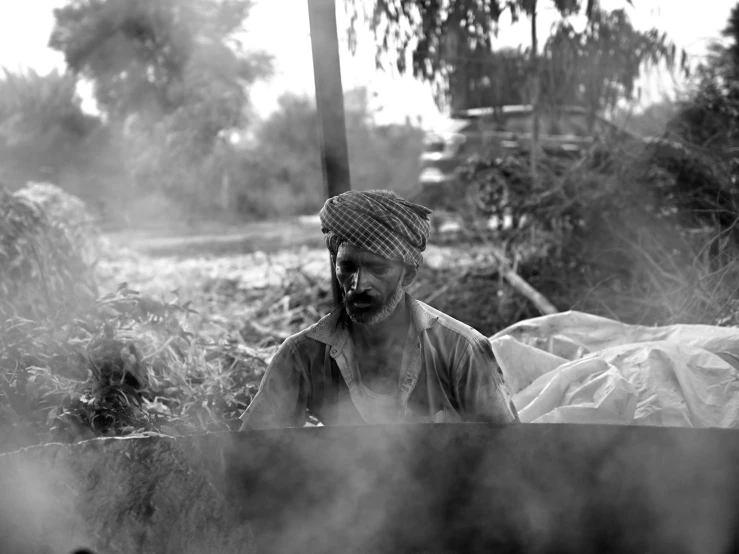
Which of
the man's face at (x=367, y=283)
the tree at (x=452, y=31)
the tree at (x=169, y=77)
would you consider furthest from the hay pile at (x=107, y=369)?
the tree at (x=169, y=77)

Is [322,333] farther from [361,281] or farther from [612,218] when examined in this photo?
[612,218]

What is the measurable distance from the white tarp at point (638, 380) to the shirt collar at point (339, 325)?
0.79m

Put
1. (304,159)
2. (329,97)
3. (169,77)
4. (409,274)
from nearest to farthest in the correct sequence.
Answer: (409,274)
(329,97)
(304,159)
(169,77)

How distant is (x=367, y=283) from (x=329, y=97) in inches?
45.7

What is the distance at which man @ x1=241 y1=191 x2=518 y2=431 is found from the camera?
6.62ft

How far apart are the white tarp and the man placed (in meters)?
0.66

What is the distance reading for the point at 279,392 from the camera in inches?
85.0

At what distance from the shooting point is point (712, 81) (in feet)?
18.6

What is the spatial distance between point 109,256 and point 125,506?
25.7ft

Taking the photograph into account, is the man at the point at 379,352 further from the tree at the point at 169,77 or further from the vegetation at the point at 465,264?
the tree at the point at 169,77

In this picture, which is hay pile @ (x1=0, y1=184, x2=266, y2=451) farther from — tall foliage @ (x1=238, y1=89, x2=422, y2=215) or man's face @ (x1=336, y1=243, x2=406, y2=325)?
tall foliage @ (x1=238, y1=89, x2=422, y2=215)

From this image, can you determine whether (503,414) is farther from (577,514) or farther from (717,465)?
(717,465)

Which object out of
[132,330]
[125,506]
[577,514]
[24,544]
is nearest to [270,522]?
[125,506]

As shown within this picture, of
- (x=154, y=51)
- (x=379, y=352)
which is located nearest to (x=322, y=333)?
(x=379, y=352)
